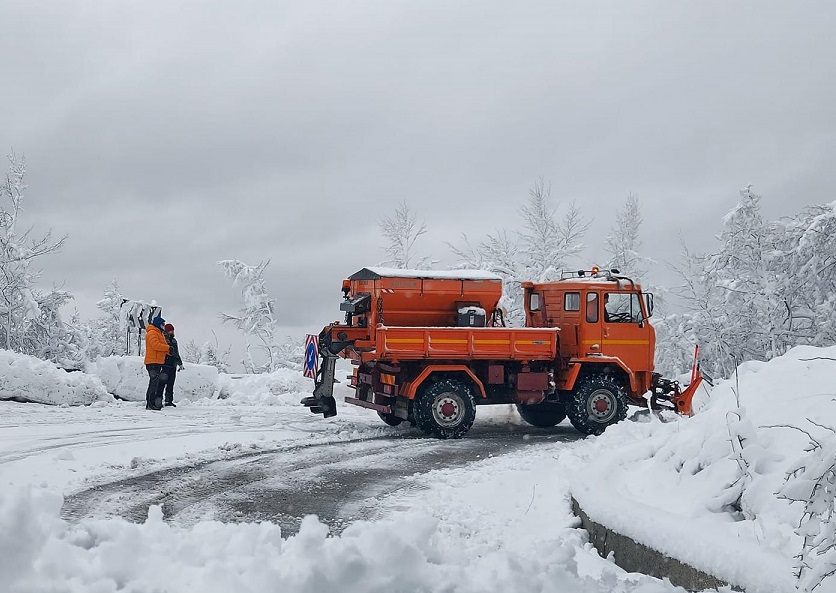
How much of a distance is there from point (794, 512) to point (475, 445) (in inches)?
291

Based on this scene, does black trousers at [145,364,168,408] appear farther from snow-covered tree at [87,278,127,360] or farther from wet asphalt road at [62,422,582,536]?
snow-covered tree at [87,278,127,360]

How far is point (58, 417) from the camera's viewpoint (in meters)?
14.2

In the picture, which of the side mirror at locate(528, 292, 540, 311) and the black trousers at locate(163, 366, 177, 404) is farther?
the black trousers at locate(163, 366, 177, 404)

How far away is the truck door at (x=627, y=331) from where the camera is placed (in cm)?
1439

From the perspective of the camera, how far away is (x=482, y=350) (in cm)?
1329

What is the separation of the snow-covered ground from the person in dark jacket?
2.84m

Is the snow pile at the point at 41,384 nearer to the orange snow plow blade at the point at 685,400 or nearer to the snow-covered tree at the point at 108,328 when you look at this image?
the orange snow plow blade at the point at 685,400

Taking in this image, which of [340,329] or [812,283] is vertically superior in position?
[812,283]

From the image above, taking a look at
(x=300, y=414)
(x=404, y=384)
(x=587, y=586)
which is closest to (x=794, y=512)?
(x=587, y=586)

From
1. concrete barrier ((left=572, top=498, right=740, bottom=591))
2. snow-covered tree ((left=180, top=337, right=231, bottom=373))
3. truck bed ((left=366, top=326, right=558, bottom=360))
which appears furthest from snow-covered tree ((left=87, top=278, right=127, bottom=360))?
concrete barrier ((left=572, top=498, right=740, bottom=591))

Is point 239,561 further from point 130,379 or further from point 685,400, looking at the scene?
point 130,379

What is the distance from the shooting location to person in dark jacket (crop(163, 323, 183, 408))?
54.5 feet

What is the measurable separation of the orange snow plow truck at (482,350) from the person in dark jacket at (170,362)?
3.47 meters

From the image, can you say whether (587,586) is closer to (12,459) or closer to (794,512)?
(794,512)
